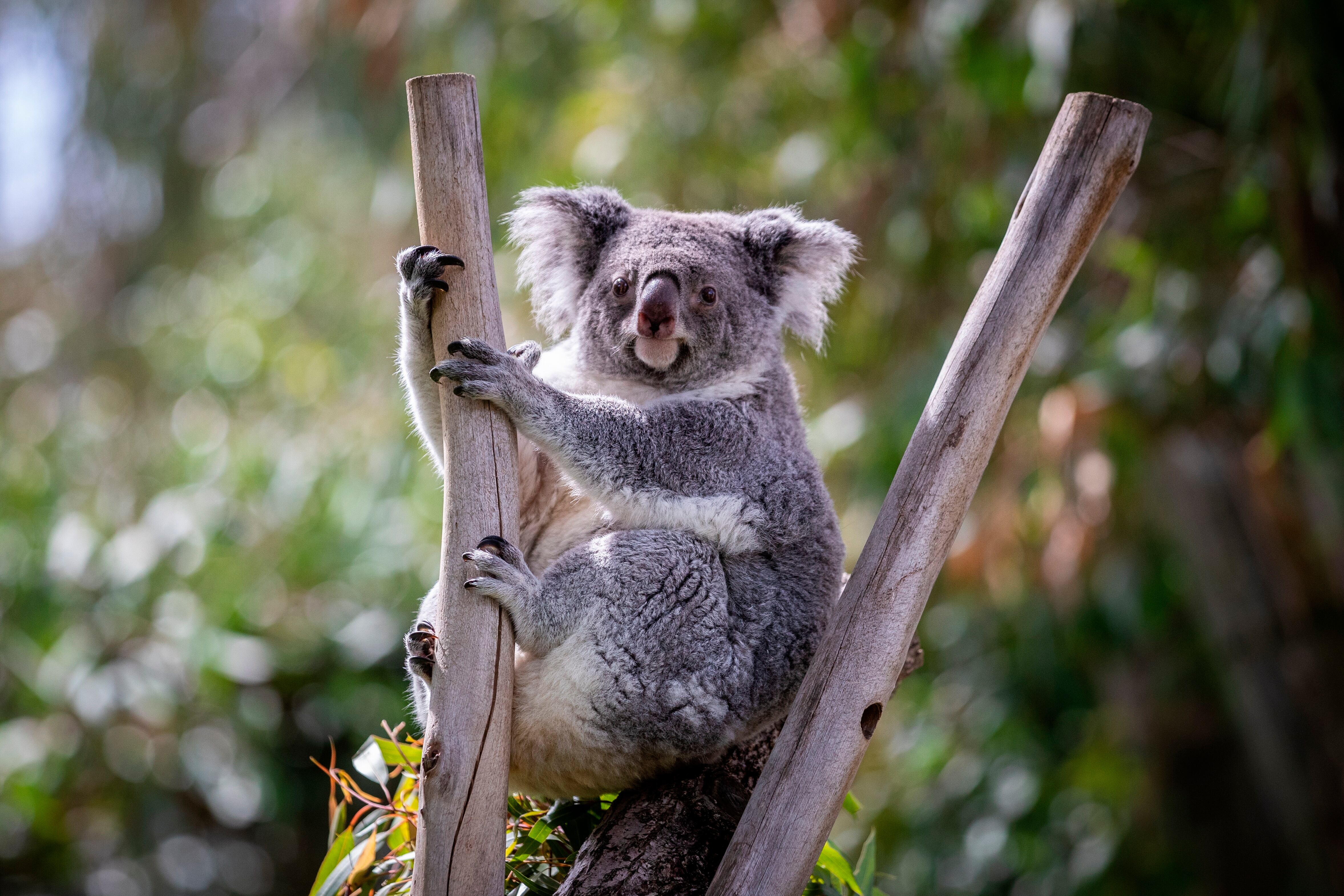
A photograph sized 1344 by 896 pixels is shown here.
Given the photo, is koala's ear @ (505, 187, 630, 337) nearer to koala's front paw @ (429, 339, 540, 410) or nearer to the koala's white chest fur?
the koala's white chest fur

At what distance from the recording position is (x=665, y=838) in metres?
1.99

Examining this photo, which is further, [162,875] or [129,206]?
[129,206]

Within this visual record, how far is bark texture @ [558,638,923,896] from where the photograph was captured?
1.93m

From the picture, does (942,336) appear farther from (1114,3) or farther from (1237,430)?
(1237,430)

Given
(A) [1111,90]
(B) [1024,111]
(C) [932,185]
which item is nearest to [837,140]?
(C) [932,185]

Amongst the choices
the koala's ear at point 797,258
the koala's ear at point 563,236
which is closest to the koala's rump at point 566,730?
the koala's ear at point 563,236

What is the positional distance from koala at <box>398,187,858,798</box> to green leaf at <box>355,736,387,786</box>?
15 cm

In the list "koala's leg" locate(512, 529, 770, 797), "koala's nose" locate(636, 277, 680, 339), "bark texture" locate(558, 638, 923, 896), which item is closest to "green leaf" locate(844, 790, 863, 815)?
"bark texture" locate(558, 638, 923, 896)

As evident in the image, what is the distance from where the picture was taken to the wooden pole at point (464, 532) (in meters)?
1.68

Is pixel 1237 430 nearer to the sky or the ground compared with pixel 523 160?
nearer to the ground

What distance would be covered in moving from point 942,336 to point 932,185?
0.71 m

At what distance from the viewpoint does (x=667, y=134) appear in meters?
4.64

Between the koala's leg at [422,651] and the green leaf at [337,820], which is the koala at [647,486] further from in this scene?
the green leaf at [337,820]

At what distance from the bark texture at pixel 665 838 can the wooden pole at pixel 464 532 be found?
0.89 ft
